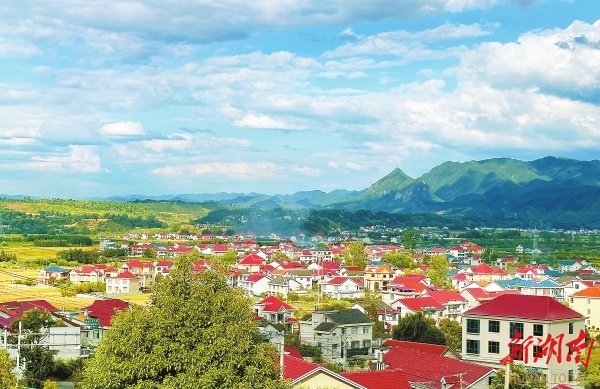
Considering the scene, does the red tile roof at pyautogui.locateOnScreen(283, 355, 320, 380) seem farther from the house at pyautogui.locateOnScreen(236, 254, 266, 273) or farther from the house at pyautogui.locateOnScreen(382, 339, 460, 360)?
→ the house at pyautogui.locateOnScreen(236, 254, 266, 273)

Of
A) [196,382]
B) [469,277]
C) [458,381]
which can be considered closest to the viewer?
[196,382]

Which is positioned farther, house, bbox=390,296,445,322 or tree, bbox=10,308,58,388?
house, bbox=390,296,445,322

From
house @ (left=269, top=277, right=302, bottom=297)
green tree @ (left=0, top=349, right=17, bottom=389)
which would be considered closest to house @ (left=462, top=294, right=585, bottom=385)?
green tree @ (left=0, top=349, right=17, bottom=389)

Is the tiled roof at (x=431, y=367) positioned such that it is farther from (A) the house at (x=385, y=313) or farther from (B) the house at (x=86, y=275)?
(B) the house at (x=86, y=275)

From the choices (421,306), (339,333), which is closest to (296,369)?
(339,333)

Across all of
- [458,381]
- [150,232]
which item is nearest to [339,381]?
[458,381]

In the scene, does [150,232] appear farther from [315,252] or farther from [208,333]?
[208,333]
